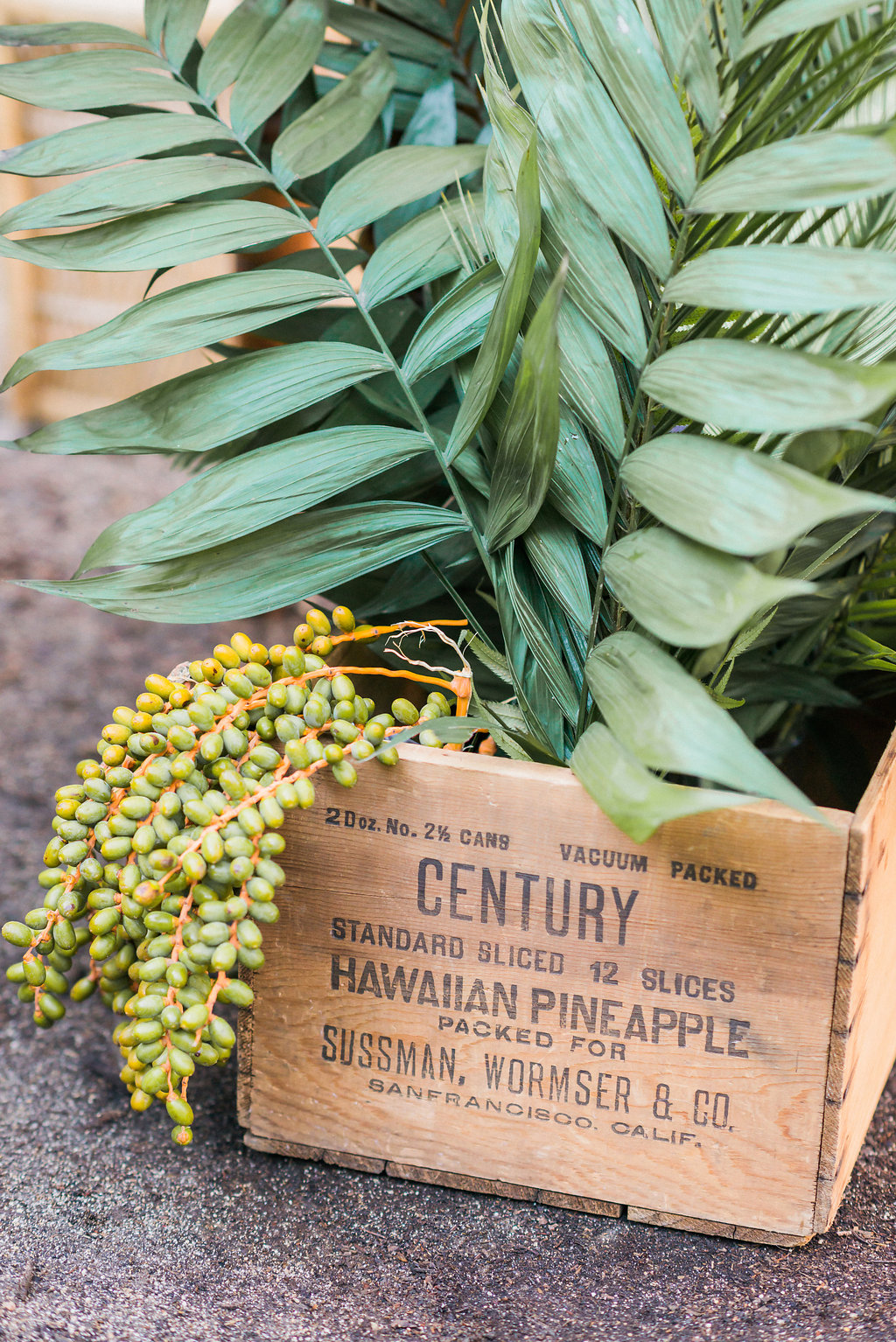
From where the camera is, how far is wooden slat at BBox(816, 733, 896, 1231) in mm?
611

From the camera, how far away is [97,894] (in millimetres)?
645

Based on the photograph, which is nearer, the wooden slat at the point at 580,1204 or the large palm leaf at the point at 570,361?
the large palm leaf at the point at 570,361

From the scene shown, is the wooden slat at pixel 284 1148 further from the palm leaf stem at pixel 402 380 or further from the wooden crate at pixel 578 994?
the palm leaf stem at pixel 402 380

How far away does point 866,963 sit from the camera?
656 millimetres

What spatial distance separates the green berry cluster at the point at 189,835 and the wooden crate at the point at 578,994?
6 cm

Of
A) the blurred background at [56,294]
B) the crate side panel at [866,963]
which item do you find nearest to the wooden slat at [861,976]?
the crate side panel at [866,963]

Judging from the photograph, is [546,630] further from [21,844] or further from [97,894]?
[21,844]

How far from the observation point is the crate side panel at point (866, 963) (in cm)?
61

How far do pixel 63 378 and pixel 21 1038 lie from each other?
5.83ft

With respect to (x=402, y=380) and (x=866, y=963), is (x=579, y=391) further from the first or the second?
(x=866, y=963)

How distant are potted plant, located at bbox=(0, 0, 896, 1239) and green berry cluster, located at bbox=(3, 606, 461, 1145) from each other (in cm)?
5

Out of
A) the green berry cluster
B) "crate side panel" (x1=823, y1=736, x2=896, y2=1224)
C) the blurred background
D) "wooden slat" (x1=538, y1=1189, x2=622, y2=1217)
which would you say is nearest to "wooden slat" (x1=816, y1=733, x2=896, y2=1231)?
"crate side panel" (x1=823, y1=736, x2=896, y2=1224)

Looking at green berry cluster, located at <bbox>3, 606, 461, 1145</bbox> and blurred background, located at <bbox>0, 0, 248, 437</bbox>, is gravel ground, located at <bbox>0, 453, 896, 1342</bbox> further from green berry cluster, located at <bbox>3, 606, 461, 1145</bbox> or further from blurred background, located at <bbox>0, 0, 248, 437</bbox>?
blurred background, located at <bbox>0, 0, 248, 437</bbox>

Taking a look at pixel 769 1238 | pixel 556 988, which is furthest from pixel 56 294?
pixel 769 1238
